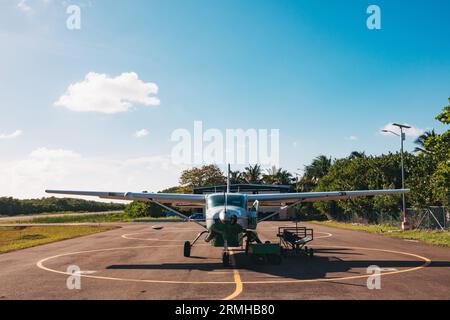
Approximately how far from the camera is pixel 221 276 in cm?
1375

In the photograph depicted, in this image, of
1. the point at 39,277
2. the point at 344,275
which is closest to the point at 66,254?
the point at 39,277

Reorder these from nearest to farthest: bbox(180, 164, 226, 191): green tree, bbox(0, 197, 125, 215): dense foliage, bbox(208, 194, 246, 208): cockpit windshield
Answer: bbox(208, 194, 246, 208): cockpit windshield, bbox(180, 164, 226, 191): green tree, bbox(0, 197, 125, 215): dense foliage

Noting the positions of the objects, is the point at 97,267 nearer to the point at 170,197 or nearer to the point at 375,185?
the point at 170,197

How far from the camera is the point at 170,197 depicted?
64.9 ft

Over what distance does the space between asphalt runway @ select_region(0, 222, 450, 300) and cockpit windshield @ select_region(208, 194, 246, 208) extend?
258 cm

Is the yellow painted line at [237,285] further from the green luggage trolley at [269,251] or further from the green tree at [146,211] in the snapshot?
the green tree at [146,211]

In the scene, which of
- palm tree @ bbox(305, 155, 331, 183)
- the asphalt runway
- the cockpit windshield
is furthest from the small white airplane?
palm tree @ bbox(305, 155, 331, 183)

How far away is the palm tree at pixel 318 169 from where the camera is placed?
76250 millimetres

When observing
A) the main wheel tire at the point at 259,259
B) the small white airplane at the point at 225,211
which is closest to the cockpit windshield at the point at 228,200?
the small white airplane at the point at 225,211

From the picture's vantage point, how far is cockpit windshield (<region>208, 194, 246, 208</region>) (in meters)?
17.4

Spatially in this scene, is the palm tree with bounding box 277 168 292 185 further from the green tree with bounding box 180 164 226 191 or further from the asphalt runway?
the asphalt runway

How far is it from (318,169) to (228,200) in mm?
61814
